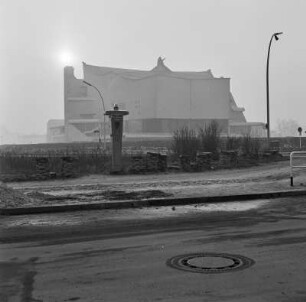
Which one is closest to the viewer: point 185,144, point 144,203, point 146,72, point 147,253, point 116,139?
point 147,253

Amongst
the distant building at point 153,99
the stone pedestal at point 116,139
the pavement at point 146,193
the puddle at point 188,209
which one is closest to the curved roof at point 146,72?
the distant building at point 153,99

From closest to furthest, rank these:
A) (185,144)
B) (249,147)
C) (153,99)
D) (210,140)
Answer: (185,144) < (210,140) < (249,147) < (153,99)

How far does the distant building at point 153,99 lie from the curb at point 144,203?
408 ft

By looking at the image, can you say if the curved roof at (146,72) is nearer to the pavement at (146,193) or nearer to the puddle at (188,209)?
the pavement at (146,193)

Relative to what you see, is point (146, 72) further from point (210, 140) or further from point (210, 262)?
point (210, 262)

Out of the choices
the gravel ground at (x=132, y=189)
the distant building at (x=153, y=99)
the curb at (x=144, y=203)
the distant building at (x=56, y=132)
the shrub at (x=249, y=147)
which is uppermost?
the distant building at (x=153, y=99)

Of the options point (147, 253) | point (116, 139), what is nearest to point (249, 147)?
point (116, 139)

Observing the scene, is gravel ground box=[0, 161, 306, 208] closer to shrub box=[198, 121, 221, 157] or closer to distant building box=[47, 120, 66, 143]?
shrub box=[198, 121, 221, 157]

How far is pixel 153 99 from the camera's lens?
141m

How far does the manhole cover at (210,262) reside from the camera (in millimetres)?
5906

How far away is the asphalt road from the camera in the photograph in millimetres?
5074

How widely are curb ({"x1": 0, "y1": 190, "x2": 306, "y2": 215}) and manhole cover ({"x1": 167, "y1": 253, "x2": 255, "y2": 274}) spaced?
17.2 feet

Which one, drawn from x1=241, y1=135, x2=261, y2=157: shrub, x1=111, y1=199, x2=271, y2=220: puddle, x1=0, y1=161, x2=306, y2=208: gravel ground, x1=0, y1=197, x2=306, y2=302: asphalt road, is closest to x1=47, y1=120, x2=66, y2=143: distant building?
x1=241, y1=135, x2=261, y2=157: shrub

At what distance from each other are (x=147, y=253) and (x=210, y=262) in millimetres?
947
